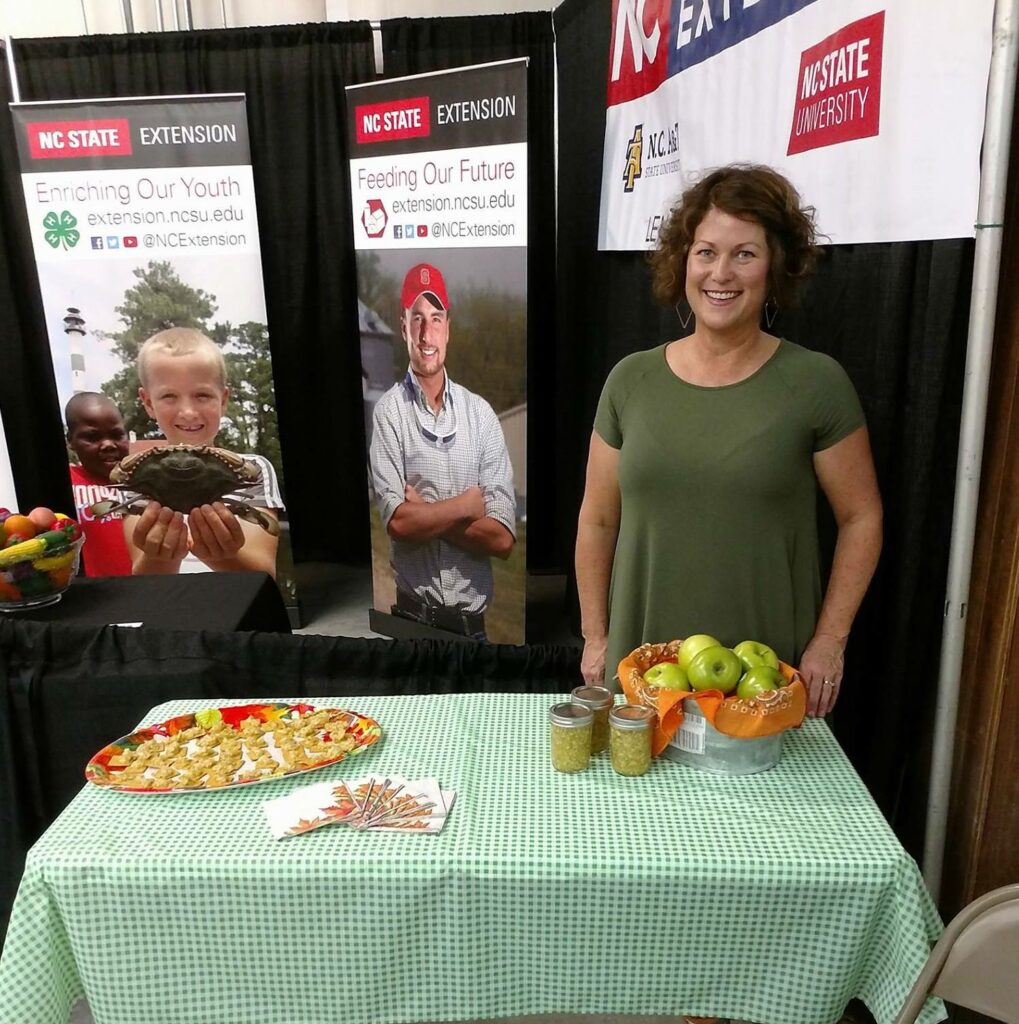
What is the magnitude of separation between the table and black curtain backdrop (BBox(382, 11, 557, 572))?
161cm

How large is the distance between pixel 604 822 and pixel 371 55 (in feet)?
11.6

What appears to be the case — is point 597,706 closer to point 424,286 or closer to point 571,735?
point 571,735

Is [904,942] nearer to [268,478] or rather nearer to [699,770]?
[699,770]

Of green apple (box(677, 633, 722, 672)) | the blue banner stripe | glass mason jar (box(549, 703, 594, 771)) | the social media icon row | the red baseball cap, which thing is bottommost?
glass mason jar (box(549, 703, 594, 771))

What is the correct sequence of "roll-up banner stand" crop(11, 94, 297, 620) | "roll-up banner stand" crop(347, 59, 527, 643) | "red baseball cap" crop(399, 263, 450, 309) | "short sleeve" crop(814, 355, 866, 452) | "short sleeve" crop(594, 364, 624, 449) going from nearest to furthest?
"short sleeve" crop(814, 355, 866, 452) → "short sleeve" crop(594, 364, 624, 449) → "roll-up banner stand" crop(347, 59, 527, 643) → "red baseball cap" crop(399, 263, 450, 309) → "roll-up banner stand" crop(11, 94, 297, 620)

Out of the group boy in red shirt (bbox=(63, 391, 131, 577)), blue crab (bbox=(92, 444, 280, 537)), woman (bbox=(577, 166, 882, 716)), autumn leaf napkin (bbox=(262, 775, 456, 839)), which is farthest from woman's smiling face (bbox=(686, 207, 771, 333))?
boy in red shirt (bbox=(63, 391, 131, 577))

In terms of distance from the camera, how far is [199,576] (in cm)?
248

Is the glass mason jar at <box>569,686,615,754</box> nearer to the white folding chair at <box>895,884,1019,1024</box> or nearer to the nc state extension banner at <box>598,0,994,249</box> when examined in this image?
the white folding chair at <box>895,884,1019,1024</box>

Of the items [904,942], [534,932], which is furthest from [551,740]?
[904,942]

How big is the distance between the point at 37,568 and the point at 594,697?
151 centimetres

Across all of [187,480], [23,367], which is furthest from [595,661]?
[23,367]

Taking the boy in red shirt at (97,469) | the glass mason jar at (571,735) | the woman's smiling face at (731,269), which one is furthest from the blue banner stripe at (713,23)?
the boy in red shirt at (97,469)

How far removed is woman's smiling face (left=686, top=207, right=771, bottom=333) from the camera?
1.40m

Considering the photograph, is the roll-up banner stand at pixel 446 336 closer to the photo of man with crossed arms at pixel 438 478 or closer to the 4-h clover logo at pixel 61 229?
the photo of man with crossed arms at pixel 438 478
